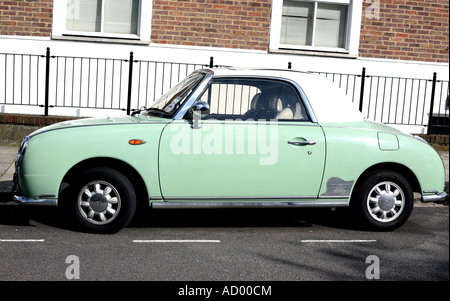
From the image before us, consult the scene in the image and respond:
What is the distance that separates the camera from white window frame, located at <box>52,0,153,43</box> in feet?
43.3

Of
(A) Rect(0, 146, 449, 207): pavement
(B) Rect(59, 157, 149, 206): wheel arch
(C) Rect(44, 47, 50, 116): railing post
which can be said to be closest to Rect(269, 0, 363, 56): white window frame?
(A) Rect(0, 146, 449, 207): pavement

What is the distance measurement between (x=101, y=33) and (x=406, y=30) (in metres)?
6.34

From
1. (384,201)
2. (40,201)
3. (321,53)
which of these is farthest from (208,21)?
(40,201)

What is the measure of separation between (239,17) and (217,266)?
8765 millimetres

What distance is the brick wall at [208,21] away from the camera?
13461 mm

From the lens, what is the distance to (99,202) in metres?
6.60

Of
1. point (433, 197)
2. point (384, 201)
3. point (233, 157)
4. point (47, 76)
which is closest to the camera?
point (233, 157)

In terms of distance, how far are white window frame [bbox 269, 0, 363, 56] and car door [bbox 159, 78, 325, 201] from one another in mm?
7048

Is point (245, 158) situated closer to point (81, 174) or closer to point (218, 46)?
point (81, 174)

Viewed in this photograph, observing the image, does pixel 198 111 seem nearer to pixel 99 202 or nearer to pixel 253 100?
pixel 253 100

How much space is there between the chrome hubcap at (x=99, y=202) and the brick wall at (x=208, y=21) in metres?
7.37

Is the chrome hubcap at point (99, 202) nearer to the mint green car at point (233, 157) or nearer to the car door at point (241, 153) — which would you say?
the mint green car at point (233, 157)

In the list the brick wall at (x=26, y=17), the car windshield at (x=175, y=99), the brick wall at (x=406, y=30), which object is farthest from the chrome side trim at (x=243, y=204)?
the brick wall at (x=406, y=30)
